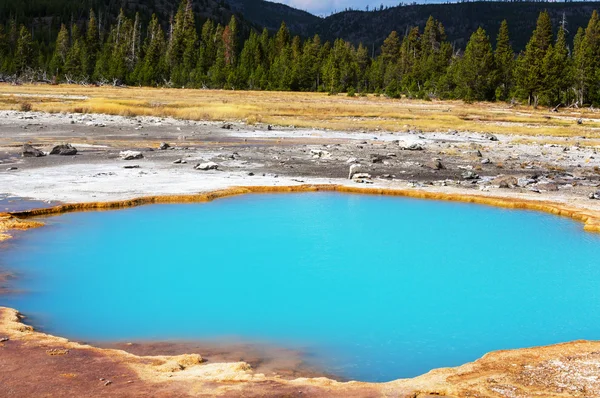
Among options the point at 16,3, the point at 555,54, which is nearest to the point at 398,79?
the point at 555,54

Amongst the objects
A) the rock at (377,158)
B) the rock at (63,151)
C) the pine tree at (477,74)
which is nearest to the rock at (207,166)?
the rock at (63,151)

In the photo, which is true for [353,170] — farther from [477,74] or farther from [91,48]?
[91,48]

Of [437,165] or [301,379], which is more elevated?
[437,165]

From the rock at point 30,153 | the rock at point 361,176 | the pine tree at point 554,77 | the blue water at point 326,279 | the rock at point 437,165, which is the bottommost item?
the blue water at point 326,279

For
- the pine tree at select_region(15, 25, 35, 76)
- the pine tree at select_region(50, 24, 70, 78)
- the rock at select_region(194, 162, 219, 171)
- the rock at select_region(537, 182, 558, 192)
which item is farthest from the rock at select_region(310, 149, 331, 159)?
the pine tree at select_region(15, 25, 35, 76)

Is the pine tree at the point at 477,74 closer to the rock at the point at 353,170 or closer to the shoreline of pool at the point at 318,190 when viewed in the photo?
the rock at the point at 353,170

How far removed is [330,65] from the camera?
314ft

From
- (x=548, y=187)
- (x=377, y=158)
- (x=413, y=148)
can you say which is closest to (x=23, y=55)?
(x=413, y=148)

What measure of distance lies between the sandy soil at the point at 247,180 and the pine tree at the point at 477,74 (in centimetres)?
3931

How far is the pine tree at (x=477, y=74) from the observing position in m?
74.9

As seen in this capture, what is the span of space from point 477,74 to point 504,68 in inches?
289

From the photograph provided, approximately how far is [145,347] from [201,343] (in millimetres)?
678

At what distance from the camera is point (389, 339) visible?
27.5 feet

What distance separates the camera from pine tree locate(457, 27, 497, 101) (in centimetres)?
7488
